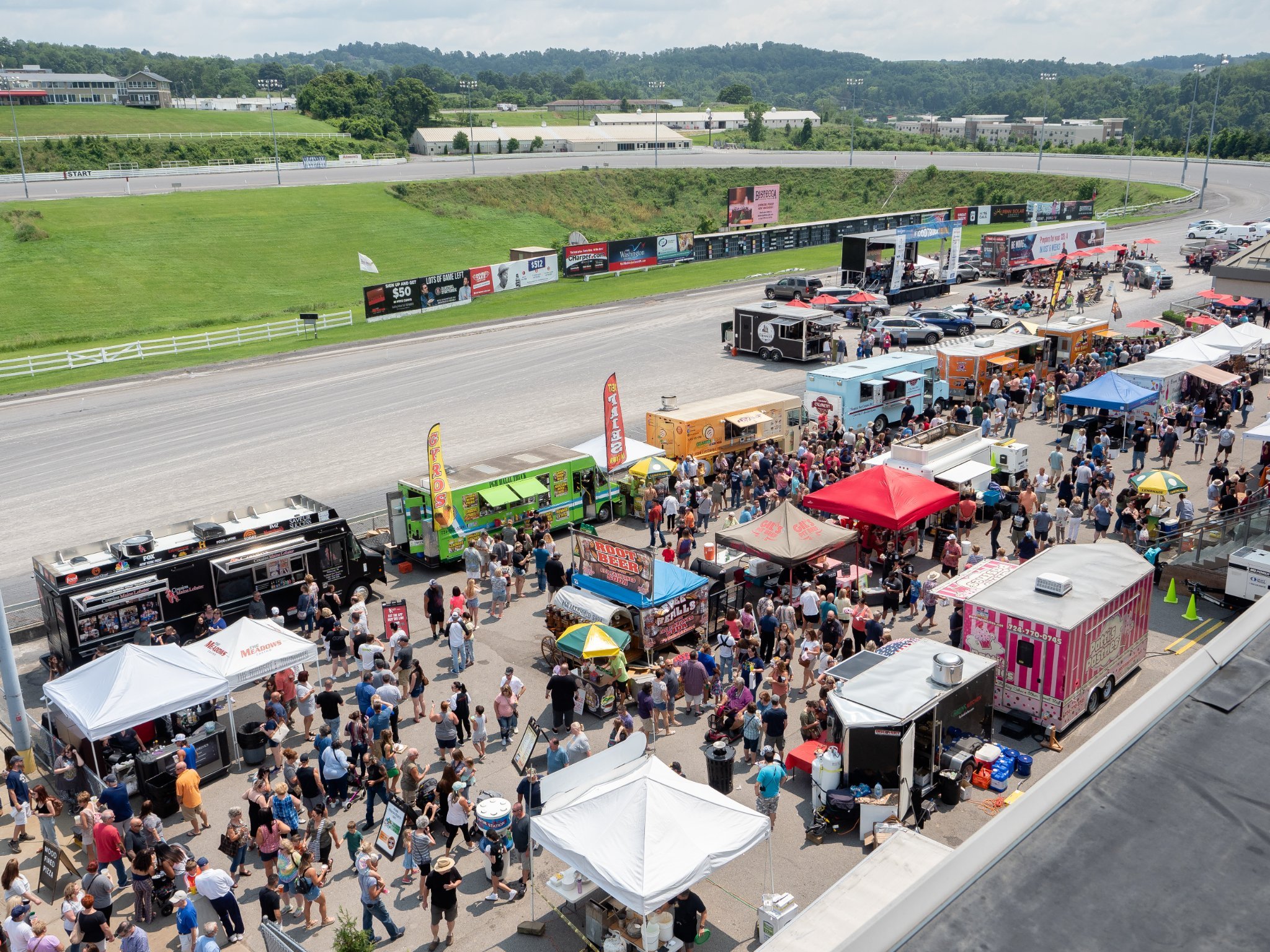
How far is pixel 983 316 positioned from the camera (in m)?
51.0

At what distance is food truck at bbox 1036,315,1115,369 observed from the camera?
42.2m

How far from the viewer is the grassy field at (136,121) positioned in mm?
116500

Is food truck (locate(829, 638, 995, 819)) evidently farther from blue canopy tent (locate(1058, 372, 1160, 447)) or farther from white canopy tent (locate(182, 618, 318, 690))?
blue canopy tent (locate(1058, 372, 1160, 447))

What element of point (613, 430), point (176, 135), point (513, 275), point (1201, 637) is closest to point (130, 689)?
point (613, 430)

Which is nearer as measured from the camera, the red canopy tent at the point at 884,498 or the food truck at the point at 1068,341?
the red canopy tent at the point at 884,498

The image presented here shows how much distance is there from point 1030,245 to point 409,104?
99.2 metres

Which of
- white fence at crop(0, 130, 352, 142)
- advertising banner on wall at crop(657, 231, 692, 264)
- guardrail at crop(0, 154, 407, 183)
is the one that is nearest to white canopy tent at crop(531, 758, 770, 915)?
advertising banner on wall at crop(657, 231, 692, 264)

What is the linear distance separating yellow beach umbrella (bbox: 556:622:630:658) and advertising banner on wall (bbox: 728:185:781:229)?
6758cm

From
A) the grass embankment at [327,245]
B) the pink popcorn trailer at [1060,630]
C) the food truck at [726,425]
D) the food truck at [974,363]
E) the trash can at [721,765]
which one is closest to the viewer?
the trash can at [721,765]

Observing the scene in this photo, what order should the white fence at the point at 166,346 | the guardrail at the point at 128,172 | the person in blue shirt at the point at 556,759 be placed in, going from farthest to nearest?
the guardrail at the point at 128,172
the white fence at the point at 166,346
the person in blue shirt at the point at 556,759

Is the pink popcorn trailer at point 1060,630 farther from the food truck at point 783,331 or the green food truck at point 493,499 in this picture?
the food truck at point 783,331

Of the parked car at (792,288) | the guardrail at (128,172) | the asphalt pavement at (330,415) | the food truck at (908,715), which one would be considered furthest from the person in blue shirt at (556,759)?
the guardrail at (128,172)

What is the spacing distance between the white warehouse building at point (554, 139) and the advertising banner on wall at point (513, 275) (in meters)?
62.6

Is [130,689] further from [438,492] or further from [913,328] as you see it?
[913,328]
